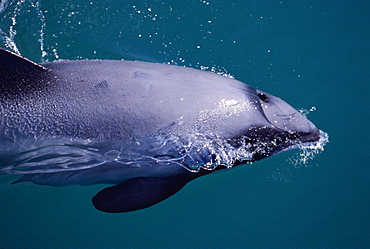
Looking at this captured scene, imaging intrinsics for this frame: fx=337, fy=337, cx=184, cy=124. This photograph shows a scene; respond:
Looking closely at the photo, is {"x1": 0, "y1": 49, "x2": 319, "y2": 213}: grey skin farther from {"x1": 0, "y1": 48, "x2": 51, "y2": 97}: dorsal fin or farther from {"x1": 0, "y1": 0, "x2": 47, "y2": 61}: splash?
{"x1": 0, "y1": 0, "x2": 47, "y2": 61}: splash

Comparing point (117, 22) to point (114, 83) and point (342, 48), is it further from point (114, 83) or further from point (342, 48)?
point (342, 48)

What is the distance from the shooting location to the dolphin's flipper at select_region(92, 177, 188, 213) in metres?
3.07

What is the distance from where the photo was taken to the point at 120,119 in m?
2.99

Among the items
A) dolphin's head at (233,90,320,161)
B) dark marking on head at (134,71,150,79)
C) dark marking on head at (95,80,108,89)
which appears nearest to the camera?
dark marking on head at (95,80,108,89)

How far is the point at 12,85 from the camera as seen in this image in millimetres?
2852

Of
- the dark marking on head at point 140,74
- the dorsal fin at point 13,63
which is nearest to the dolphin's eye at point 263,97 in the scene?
the dark marking on head at point 140,74

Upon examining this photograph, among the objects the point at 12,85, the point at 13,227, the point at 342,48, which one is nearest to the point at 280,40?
the point at 342,48

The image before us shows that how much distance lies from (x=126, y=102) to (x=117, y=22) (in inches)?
103

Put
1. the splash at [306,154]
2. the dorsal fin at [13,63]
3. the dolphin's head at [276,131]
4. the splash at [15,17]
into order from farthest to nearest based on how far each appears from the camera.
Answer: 1. the splash at [15,17]
2. the splash at [306,154]
3. the dolphin's head at [276,131]
4. the dorsal fin at [13,63]

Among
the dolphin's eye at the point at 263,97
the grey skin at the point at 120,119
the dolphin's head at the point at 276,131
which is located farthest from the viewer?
the dolphin's eye at the point at 263,97

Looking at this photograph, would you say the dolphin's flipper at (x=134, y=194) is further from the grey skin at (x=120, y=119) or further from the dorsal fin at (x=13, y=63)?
the dorsal fin at (x=13, y=63)

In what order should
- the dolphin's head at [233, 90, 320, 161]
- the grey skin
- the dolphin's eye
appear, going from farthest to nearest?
1. the dolphin's eye
2. the dolphin's head at [233, 90, 320, 161]
3. the grey skin

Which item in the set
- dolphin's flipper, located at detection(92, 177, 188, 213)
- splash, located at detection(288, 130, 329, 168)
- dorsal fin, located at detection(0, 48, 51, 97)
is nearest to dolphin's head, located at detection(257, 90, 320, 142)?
splash, located at detection(288, 130, 329, 168)

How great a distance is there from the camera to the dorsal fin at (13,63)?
2.72 m
